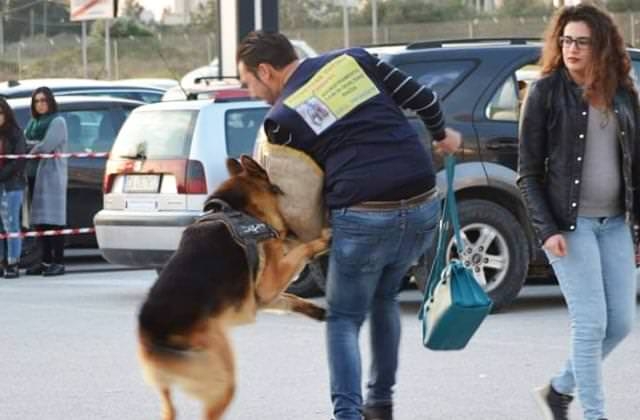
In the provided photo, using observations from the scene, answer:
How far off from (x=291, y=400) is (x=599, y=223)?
229 centimetres

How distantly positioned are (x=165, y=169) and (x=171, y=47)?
44.8 metres

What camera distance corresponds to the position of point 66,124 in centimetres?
1650

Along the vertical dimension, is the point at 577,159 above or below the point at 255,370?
above

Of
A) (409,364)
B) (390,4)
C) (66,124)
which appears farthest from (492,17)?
(409,364)

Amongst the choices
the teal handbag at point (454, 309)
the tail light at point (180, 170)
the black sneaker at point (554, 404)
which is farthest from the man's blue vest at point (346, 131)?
the tail light at point (180, 170)

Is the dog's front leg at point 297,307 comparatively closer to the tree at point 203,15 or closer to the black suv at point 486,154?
the black suv at point 486,154

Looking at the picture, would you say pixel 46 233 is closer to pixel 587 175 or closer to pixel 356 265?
pixel 356 265

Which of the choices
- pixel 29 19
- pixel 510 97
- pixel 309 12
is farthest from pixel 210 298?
pixel 29 19

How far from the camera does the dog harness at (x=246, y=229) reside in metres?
6.76

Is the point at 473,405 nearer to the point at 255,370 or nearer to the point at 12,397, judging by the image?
the point at 255,370

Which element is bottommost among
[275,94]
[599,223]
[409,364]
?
[409,364]

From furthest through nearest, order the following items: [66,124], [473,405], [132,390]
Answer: [66,124] → [132,390] → [473,405]

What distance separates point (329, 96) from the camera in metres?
6.70

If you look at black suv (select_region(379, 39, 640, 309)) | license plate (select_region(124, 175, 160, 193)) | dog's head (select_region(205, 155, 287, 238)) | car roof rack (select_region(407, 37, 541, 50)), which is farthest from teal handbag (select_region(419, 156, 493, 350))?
license plate (select_region(124, 175, 160, 193))
